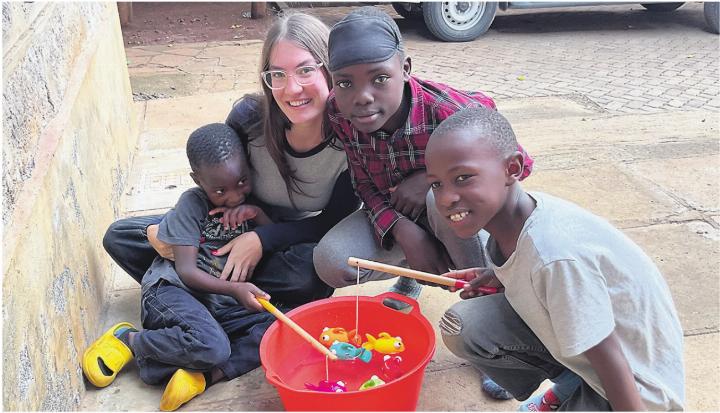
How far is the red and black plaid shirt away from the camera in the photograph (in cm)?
235

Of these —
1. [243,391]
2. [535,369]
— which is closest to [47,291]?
[243,391]

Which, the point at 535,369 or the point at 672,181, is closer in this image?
the point at 535,369

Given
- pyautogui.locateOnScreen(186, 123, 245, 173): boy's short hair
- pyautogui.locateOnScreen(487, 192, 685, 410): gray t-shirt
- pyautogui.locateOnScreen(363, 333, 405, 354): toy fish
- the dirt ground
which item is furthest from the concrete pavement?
pyautogui.locateOnScreen(186, 123, 245, 173): boy's short hair

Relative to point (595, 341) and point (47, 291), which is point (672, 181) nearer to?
point (595, 341)

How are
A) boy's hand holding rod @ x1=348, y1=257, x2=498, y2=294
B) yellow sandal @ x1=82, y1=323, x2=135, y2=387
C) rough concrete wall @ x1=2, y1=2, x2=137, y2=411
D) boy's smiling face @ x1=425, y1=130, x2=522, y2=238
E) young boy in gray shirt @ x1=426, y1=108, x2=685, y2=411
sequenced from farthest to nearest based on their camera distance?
yellow sandal @ x1=82, y1=323, x2=135, y2=387 → boy's hand holding rod @ x1=348, y1=257, x2=498, y2=294 → rough concrete wall @ x1=2, y1=2, x2=137, y2=411 → boy's smiling face @ x1=425, y1=130, x2=522, y2=238 → young boy in gray shirt @ x1=426, y1=108, x2=685, y2=411

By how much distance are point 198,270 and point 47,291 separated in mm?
501

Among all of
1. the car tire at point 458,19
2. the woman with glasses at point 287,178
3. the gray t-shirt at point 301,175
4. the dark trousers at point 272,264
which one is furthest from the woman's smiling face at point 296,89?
the car tire at point 458,19

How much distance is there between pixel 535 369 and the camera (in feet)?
6.79

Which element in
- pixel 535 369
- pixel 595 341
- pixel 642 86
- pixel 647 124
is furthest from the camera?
pixel 642 86

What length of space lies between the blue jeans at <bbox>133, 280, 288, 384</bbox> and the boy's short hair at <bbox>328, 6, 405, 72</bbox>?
35.4 inches

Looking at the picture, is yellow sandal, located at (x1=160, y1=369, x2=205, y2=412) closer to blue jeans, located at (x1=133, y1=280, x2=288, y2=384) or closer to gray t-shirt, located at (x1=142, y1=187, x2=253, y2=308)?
blue jeans, located at (x1=133, y1=280, x2=288, y2=384)

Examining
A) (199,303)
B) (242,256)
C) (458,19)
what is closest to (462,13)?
(458,19)

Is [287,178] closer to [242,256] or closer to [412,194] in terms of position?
[242,256]

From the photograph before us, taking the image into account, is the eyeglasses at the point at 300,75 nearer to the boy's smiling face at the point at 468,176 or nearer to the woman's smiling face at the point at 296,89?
the woman's smiling face at the point at 296,89
